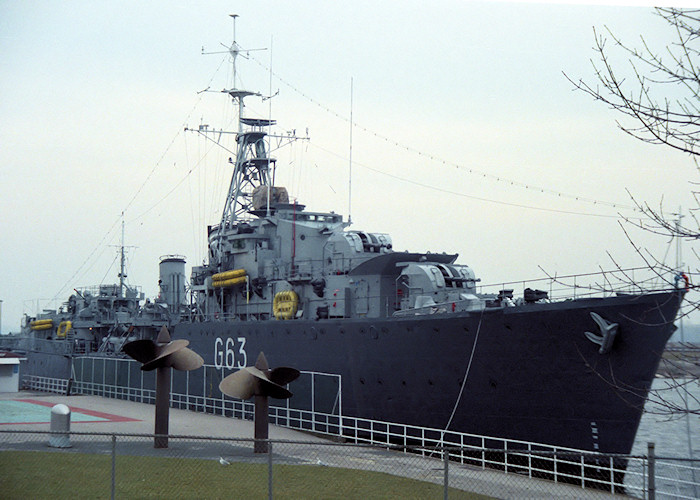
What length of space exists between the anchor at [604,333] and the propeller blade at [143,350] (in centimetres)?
852

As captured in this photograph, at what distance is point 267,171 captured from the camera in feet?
95.5

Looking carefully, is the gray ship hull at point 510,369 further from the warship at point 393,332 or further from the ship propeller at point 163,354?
the ship propeller at point 163,354

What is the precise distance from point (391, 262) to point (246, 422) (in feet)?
18.4

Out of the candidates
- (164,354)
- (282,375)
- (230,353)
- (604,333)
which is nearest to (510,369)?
(604,333)

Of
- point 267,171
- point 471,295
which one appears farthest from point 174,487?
point 267,171

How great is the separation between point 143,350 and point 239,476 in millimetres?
4888

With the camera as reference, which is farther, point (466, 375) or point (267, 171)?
point (267, 171)

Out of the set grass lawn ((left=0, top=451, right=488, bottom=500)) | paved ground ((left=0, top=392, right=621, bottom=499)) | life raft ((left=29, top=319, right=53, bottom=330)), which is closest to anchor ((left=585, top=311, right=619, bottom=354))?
paved ground ((left=0, top=392, right=621, bottom=499))

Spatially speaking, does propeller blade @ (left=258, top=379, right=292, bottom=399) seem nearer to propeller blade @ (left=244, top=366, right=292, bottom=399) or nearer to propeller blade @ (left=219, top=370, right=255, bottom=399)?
propeller blade @ (left=244, top=366, right=292, bottom=399)

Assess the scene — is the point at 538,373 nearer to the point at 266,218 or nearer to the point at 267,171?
the point at 266,218

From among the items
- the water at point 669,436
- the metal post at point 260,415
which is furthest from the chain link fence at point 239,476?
the water at point 669,436

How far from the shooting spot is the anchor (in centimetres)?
1472

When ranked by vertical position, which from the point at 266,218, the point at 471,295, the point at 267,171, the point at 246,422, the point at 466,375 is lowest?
the point at 246,422

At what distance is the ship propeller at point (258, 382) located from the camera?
15188 millimetres
